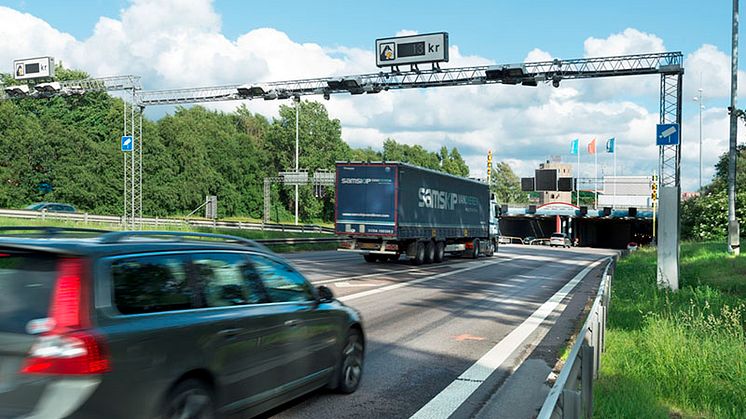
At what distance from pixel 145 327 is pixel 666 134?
1622cm

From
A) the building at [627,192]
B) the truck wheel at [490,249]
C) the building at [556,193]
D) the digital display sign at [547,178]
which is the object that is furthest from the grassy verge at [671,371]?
the building at [556,193]

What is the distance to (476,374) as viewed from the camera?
26.7 ft

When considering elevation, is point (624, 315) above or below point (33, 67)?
below

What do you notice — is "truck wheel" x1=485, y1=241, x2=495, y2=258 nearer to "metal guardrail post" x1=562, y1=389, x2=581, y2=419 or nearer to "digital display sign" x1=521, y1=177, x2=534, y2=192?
"metal guardrail post" x1=562, y1=389, x2=581, y2=419

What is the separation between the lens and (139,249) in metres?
4.61

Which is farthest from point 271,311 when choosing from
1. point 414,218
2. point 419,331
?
point 414,218

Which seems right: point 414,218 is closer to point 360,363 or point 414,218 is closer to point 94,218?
point 360,363

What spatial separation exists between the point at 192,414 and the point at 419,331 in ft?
22.4

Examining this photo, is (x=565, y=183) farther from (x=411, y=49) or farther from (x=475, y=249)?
(x=411, y=49)

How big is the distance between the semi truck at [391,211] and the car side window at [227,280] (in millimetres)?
20250

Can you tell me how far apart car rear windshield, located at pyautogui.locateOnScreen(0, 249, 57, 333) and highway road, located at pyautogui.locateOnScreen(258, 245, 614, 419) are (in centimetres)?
266

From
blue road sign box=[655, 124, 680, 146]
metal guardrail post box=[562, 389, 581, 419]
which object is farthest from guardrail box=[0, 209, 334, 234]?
metal guardrail post box=[562, 389, 581, 419]

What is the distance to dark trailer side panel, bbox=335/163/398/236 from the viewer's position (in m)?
26.0

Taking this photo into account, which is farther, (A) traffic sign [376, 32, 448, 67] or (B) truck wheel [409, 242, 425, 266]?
(A) traffic sign [376, 32, 448, 67]
